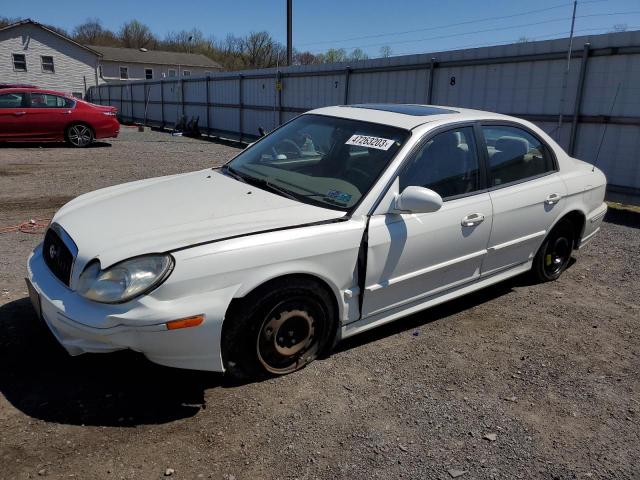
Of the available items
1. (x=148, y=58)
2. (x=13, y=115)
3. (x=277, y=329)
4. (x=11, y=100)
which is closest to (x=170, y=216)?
(x=277, y=329)

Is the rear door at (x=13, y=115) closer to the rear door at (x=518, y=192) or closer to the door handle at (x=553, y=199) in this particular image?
the rear door at (x=518, y=192)

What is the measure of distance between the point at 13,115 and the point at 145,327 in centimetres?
1412

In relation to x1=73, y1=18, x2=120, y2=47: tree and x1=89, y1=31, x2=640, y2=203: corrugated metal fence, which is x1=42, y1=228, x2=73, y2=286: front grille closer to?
x1=89, y1=31, x2=640, y2=203: corrugated metal fence

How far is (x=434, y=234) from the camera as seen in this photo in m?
3.53

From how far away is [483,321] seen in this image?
4.16 metres

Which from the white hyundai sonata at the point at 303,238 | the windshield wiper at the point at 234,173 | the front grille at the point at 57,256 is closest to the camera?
the white hyundai sonata at the point at 303,238

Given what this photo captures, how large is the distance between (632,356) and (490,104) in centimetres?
713

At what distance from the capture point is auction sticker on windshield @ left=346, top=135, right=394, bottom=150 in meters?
3.57

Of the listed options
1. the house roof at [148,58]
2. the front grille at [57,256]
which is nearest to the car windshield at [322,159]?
the front grille at [57,256]

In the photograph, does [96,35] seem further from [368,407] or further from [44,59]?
[368,407]

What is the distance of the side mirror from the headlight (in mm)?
1458

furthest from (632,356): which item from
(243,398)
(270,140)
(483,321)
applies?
(270,140)

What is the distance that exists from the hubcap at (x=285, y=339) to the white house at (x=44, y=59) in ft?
152

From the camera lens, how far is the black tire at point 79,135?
14.9 metres
